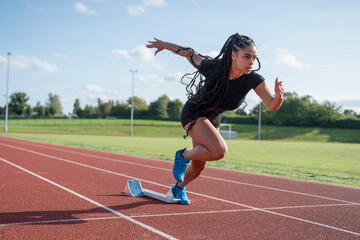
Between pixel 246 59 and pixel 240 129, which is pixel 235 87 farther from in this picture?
pixel 240 129

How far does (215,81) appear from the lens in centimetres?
449

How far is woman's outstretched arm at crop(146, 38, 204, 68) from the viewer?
15.8 feet

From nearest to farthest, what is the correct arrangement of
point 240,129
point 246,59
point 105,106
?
1. point 246,59
2. point 240,129
3. point 105,106

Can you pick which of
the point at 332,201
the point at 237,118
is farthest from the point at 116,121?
the point at 332,201

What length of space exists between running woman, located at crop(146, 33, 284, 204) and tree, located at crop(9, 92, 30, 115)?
364ft

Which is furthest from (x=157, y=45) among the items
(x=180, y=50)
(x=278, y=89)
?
(x=278, y=89)

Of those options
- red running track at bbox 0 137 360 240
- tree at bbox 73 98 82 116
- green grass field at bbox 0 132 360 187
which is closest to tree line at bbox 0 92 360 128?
tree at bbox 73 98 82 116

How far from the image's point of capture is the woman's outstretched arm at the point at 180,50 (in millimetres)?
4805

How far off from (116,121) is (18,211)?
7971 cm

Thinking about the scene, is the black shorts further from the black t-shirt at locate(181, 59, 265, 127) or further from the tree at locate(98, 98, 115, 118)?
the tree at locate(98, 98, 115, 118)

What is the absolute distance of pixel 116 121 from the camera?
83.4 m

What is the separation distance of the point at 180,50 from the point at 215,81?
0.79m

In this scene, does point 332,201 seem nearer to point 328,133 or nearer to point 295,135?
point 295,135

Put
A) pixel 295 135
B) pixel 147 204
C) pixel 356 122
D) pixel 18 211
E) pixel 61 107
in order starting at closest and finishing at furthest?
pixel 18 211 < pixel 147 204 < pixel 295 135 < pixel 356 122 < pixel 61 107
